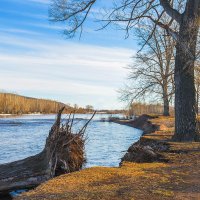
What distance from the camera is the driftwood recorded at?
34.1 ft

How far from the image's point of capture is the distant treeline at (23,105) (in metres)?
101

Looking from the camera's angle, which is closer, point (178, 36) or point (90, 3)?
point (178, 36)

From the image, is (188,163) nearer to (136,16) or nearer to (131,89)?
(136,16)

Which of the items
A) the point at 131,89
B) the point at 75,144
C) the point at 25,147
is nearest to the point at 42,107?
the point at 131,89

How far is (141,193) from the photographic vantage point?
7543mm

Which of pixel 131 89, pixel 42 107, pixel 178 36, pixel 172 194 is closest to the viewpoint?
pixel 172 194

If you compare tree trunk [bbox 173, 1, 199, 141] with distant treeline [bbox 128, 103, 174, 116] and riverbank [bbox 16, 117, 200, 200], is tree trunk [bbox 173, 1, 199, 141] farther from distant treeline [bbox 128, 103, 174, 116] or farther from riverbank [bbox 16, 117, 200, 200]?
distant treeline [bbox 128, 103, 174, 116]

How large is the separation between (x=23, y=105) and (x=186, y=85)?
9742 centimetres

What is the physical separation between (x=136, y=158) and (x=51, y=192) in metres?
5.02

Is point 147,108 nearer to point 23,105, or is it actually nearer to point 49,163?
point 49,163

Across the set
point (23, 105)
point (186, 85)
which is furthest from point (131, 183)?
point (23, 105)

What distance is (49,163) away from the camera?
10898 mm

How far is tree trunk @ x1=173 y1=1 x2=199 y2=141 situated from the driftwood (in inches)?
190

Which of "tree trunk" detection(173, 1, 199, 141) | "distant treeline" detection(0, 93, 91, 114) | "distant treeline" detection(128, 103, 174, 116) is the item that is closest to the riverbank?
"tree trunk" detection(173, 1, 199, 141)
